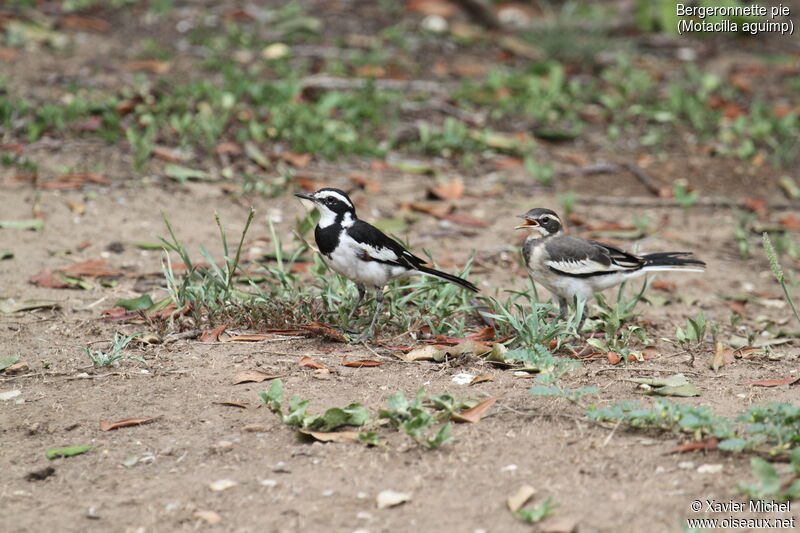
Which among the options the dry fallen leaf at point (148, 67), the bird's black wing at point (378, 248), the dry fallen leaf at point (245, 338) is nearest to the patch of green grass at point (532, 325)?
the bird's black wing at point (378, 248)

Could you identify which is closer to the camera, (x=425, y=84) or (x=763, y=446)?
(x=763, y=446)

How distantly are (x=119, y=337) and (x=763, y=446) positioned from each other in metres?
3.61

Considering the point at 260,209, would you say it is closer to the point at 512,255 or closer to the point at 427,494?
the point at 512,255

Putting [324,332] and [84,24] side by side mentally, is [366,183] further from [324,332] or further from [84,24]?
[84,24]

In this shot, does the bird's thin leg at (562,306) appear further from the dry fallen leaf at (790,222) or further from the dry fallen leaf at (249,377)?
the dry fallen leaf at (790,222)

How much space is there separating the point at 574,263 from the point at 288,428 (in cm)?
227

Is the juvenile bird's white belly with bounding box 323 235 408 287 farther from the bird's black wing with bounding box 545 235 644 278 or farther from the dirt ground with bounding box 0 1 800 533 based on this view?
the bird's black wing with bounding box 545 235 644 278

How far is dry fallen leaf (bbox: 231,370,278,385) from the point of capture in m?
5.14

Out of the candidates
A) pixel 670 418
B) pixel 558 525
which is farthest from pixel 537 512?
pixel 670 418

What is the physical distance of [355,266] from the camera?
5715 mm

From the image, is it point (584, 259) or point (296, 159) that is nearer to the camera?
point (584, 259)

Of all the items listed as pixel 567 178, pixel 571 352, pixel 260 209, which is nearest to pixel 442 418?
pixel 571 352

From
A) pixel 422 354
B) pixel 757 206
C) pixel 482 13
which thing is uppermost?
pixel 482 13

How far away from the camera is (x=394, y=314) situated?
6.01 meters
